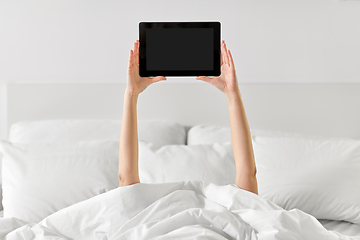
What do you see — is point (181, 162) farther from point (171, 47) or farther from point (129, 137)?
point (171, 47)

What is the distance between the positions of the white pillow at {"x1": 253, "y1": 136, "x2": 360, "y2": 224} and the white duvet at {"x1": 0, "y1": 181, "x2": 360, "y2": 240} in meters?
0.35

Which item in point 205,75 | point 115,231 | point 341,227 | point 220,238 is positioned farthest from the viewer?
point 341,227

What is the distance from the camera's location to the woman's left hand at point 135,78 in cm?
132

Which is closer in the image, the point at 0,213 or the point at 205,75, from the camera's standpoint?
the point at 205,75

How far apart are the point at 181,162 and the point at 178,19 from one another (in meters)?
0.82

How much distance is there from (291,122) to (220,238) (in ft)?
3.70

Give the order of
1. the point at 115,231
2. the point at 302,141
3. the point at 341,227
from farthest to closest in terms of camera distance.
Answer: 1. the point at 302,141
2. the point at 341,227
3. the point at 115,231

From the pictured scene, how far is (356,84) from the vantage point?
1.95 m

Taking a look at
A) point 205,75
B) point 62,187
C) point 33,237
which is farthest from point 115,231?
point 205,75

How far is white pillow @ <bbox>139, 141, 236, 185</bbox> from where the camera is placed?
5.19 ft

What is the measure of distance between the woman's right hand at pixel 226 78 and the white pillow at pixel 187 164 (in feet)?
1.23

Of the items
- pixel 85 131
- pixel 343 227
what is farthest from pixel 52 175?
pixel 343 227

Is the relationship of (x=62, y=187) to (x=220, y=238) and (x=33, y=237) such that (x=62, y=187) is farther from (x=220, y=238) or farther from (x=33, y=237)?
(x=220, y=238)

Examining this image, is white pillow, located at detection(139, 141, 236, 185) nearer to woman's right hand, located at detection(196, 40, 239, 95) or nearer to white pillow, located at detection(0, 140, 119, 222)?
white pillow, located at detection(0, 140, 119, 222)
